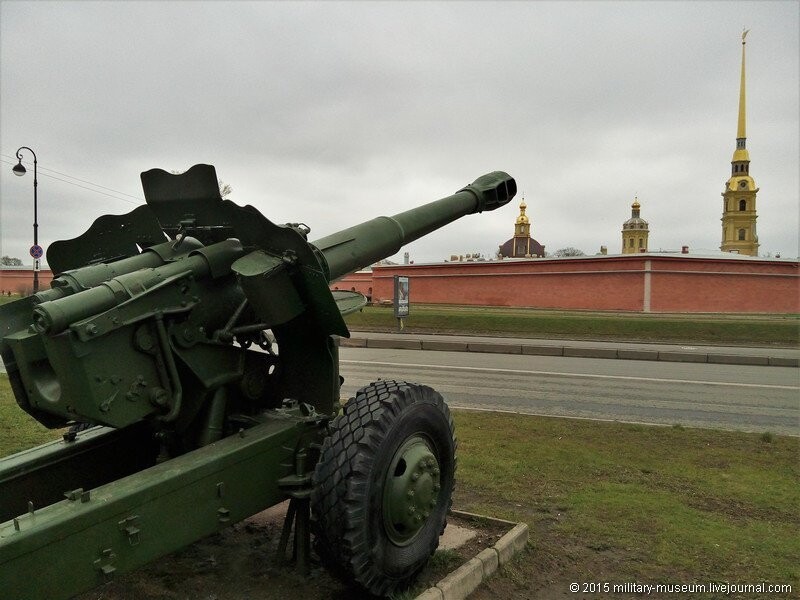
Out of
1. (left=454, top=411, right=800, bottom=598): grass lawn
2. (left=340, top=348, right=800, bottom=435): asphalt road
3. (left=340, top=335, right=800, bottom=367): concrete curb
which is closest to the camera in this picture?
(left=454, top=411, right=800, bottom=598): grass lawn

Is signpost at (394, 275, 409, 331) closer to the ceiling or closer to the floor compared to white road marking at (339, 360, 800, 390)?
closer to the ceiling

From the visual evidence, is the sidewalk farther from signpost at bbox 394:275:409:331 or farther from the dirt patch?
the dirt patch

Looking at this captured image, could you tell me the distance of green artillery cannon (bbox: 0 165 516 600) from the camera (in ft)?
8.13

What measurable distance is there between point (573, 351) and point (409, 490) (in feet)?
47.2

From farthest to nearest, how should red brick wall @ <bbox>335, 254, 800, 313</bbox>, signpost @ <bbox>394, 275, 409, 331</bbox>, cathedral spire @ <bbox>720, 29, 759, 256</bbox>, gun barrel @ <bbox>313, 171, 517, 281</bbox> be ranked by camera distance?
1. cathedral spire @ <bbox>720, 29, 759, 256</bbox>
2. red brick wall @ <bbox>335, 254, 800, 313</bbox>
3. signpost @ <bbox>394, 275, 409, 331</bbox>
4. gun barrel @ <bbox>313, 171, 517, 281</bbox>

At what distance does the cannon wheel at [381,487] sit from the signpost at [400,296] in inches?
704

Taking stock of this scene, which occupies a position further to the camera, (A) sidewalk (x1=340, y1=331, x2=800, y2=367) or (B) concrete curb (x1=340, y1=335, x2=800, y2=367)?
(A) sidewalk (x1=340, y1=331, x2=800, y2=367)

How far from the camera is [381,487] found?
2.86m

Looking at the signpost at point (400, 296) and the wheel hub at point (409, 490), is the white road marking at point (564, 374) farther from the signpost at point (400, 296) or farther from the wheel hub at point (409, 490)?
the wheel hub at point (409, 490)

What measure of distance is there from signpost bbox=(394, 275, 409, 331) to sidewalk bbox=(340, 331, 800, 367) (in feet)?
3.56

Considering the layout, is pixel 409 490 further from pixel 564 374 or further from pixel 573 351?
pixel 573 351

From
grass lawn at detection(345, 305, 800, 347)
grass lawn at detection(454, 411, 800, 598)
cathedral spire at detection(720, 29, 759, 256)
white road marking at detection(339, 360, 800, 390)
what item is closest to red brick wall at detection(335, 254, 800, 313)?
grass lawn at detection(345, 305, 800, 347)

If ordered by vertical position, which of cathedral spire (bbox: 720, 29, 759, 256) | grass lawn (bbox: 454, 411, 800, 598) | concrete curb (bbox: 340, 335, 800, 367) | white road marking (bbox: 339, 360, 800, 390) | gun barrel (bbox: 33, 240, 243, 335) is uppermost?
cathedral spire (bbox: 720, 29, 759, 256)

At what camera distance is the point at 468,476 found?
5.09 m
